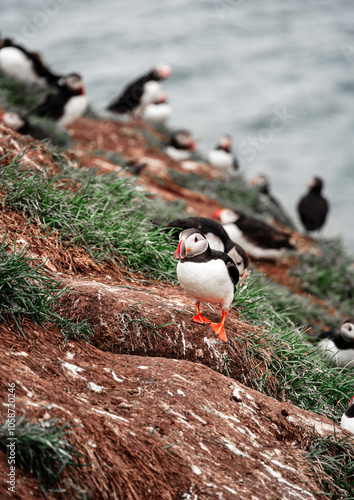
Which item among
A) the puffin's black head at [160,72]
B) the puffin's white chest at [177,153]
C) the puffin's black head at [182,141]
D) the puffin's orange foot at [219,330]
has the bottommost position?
the puffin's white chest at [177,153]

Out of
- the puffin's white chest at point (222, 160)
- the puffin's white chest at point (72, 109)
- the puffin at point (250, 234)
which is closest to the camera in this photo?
the puffin at point (250, 234)

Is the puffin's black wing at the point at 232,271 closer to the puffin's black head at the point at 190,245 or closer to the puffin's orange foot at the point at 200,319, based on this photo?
the puffin's black head at the point at 190,245

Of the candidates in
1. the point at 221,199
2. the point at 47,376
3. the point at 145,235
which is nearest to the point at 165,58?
the point at 221,199

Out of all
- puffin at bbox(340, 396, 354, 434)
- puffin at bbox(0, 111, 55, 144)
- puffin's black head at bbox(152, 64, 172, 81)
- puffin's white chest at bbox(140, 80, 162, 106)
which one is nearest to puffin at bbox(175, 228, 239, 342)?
puffin at bbox(340, 396, 354, 434)

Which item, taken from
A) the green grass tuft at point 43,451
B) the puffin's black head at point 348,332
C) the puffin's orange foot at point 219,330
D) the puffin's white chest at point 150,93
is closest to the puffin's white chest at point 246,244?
the puffin's black head at point 348,332

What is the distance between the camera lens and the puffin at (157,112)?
16.2 m

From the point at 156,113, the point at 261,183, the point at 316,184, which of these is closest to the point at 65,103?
the point at 156,113

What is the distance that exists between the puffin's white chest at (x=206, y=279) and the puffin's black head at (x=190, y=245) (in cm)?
8

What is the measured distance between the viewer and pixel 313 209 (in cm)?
1334

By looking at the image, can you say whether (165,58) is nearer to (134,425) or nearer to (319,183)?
(319,183)

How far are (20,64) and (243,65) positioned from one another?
2129cm

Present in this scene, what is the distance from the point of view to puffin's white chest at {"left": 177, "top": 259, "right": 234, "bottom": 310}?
4.04m

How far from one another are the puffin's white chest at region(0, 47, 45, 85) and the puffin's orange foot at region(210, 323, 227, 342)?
1018 cm

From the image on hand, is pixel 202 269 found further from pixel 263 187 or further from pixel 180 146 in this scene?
pixel 263 187
